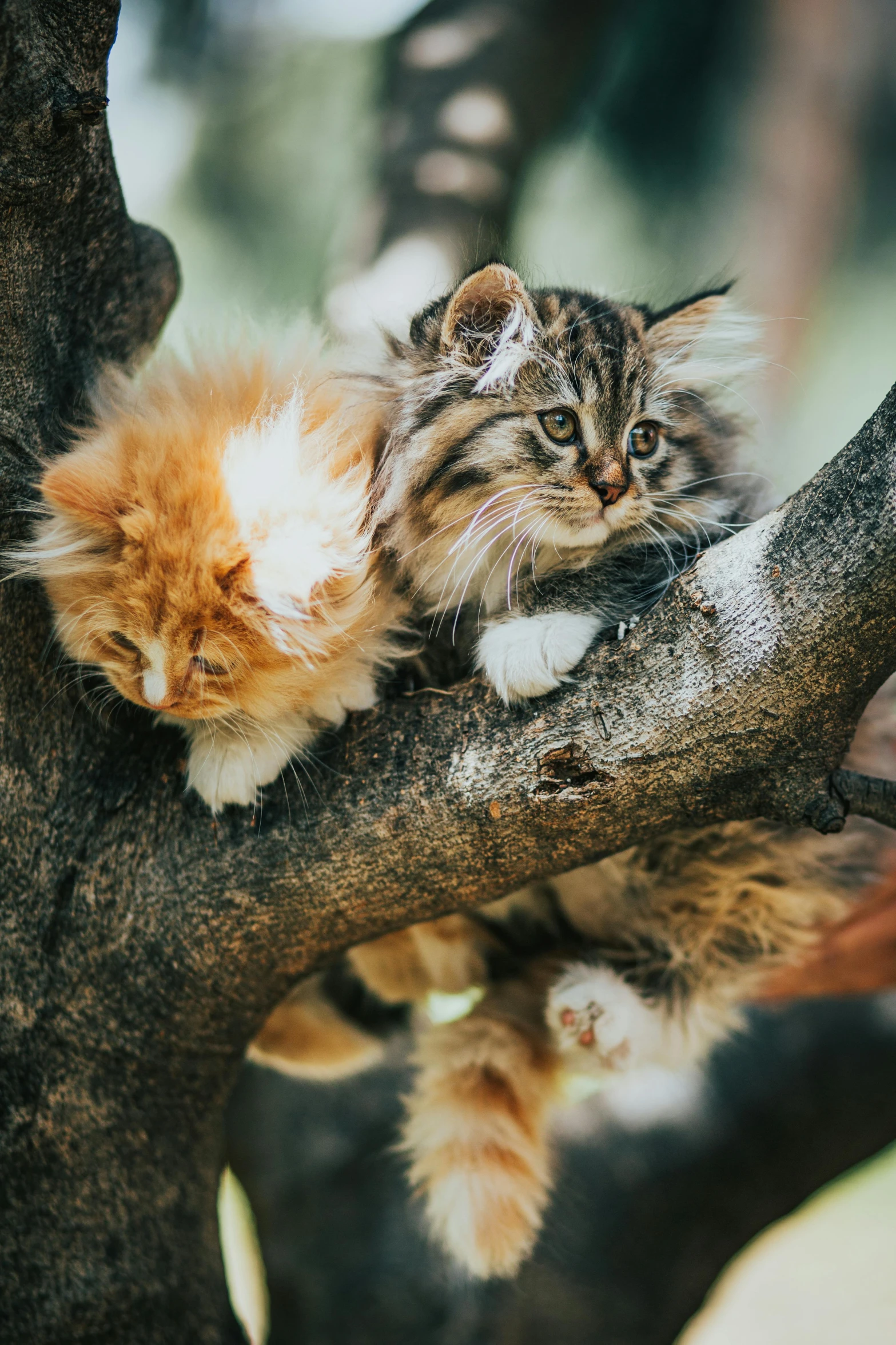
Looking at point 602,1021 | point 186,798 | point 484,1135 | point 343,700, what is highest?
point 343,700

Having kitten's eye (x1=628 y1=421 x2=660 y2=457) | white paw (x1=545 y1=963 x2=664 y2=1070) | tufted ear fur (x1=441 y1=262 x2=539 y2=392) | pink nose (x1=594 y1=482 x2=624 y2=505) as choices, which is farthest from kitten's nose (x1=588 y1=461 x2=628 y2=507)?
white paw (x1=545 y1=963 x2=664 y2=1070)

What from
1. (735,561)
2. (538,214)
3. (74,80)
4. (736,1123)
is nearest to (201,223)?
(538,214)

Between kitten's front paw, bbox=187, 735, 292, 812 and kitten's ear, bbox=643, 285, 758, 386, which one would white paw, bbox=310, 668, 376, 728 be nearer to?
kitten's front paw, bbox=187, 735, 292, 812

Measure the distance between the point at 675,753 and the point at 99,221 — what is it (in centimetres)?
116

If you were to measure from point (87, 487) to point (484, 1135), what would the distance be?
1.23 m

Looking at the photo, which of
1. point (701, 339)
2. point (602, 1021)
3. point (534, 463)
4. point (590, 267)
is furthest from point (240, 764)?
point (590, 267)

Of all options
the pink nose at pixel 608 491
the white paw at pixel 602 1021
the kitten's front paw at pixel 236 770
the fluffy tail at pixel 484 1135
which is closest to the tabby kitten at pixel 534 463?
the pink nose at pixel 608 491

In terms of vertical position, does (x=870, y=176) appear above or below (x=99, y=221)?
above

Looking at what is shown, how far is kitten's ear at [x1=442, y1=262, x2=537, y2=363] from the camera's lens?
51.3 inches

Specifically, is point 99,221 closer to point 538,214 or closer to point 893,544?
point 893,544

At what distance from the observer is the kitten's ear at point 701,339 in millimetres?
1488

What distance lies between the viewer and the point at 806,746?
103 cm

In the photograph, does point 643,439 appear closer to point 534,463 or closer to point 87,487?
point 534,463

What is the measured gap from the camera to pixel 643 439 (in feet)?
4.73
